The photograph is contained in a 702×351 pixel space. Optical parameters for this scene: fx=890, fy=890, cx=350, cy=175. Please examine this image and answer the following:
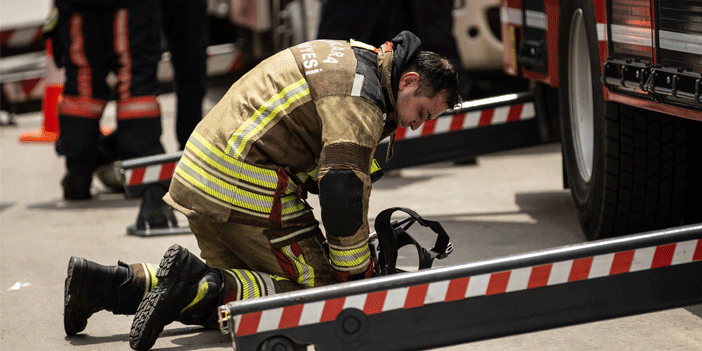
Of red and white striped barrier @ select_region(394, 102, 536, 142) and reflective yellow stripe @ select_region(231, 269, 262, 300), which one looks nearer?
reflective yellow stripe @ select_region(231, 269, 262, 300)

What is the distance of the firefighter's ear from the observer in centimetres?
261

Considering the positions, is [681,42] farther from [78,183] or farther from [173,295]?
[78,183]

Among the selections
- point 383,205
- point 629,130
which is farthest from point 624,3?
point 383,205

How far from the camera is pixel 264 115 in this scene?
2.64 metres

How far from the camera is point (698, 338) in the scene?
8.40ft

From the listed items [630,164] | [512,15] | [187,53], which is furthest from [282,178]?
[187,53]

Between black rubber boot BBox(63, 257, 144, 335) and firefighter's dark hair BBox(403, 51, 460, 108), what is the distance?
1061mm

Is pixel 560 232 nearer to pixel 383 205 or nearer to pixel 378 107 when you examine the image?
pixel 383 205

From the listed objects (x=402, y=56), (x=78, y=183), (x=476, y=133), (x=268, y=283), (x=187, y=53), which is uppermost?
(x=402, y=56)

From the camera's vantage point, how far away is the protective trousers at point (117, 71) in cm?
501

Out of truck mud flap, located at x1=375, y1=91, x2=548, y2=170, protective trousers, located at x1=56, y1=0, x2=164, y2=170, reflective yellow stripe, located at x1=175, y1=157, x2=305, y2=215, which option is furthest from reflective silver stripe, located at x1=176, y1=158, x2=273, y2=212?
protective trousers, located at x1=56, y1=0, x2=164, y2=170

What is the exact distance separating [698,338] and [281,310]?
1.23 metres

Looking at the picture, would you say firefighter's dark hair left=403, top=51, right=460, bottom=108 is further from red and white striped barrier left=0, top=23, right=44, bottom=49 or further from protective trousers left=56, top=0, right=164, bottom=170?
red and white striped barrier left=0, top=23, right=44, bottom=49

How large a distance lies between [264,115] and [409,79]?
0.44m
